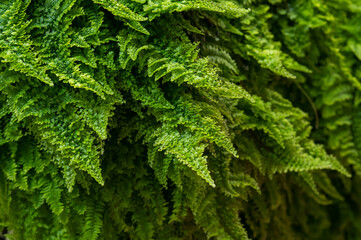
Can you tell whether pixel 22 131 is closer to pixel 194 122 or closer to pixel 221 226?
pixel 194 122

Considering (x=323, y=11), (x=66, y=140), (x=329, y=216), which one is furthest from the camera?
(x=329, y=216)

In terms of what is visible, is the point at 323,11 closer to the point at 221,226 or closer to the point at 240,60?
the point at 240,60

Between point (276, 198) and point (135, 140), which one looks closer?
point (135, 140)

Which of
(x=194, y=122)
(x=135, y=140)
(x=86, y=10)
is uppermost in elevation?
(x=86, y=10)

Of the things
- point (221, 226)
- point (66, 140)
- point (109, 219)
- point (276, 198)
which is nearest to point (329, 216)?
point (276, 198)

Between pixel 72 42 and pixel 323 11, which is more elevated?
pixel 323 11

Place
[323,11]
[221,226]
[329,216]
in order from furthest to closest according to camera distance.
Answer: [329,216] < [323,11] < [221,226]
